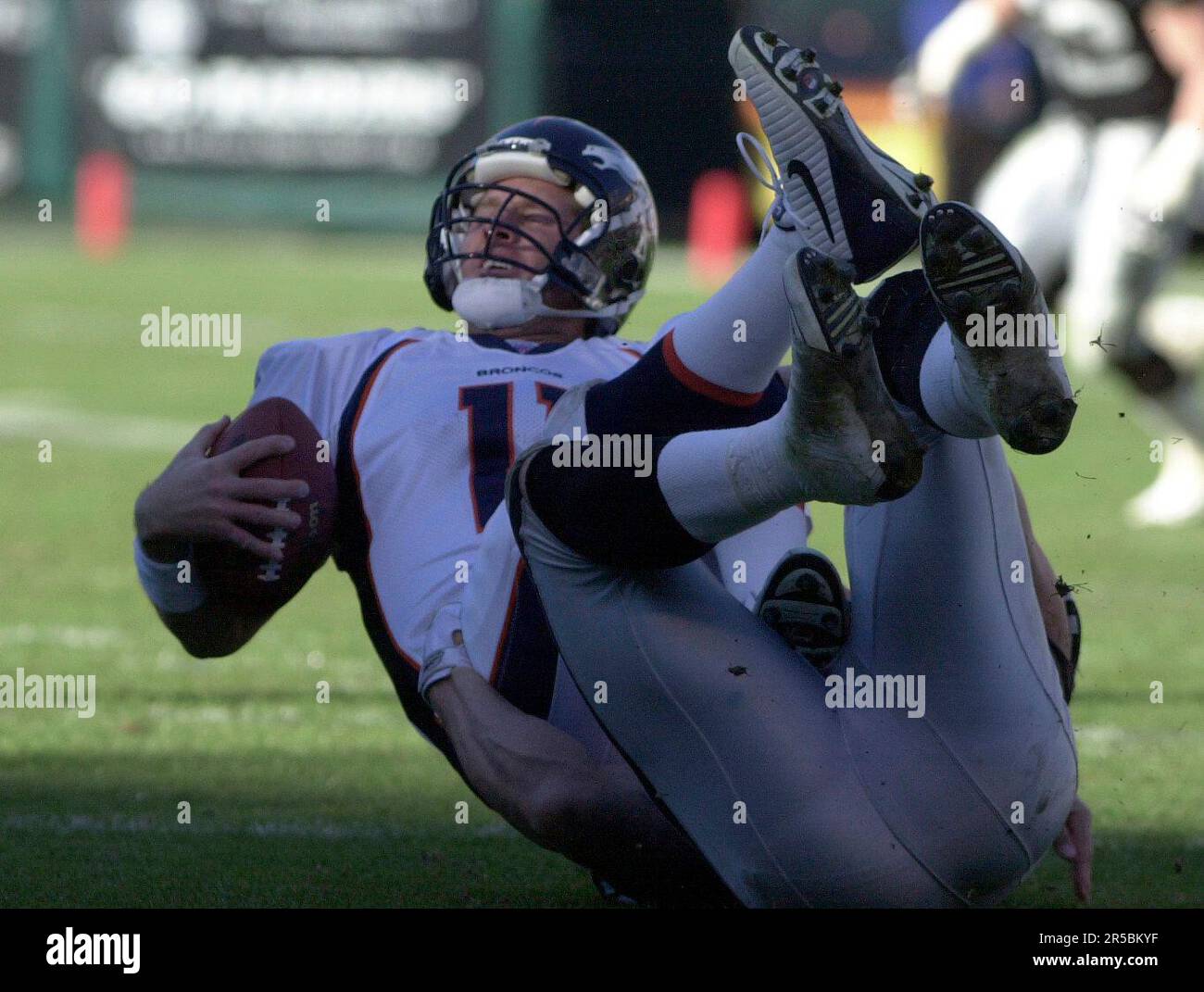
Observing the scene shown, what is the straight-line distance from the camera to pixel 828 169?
7.86 feet

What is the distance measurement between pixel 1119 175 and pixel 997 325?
5.48m

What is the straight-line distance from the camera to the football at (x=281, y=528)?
2707mm

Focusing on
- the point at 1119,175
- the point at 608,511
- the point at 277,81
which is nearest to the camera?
the point at 608,511

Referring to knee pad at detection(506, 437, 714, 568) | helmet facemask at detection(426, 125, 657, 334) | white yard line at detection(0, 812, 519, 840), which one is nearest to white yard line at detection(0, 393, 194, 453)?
white yard line at detection(0, 812, 519, 840)

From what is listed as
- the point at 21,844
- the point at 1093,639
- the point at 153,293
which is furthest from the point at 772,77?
the point at 153,293

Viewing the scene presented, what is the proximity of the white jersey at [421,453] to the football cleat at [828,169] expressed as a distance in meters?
0.60

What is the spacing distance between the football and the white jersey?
10 cm

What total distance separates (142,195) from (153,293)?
4580mm

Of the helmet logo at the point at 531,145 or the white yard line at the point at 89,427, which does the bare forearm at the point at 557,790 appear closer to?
the helmet logo at the point at 531,145

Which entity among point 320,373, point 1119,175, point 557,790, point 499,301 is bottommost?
point 557,790

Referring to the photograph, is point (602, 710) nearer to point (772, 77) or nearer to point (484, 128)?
point (772, 77)

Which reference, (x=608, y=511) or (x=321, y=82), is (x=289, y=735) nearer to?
(x=608, y=511)

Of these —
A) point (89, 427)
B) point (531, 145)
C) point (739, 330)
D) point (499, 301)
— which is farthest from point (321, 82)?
point (739, 330)

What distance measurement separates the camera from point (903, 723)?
2.33m
